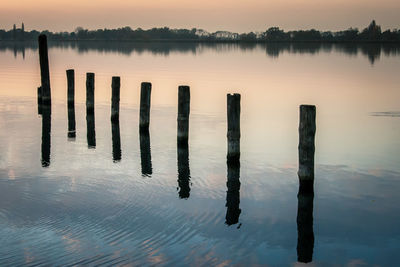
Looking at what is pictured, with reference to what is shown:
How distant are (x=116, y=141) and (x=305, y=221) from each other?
24.9 ft

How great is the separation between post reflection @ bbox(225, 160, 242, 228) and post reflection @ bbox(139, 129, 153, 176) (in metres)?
A: 1.69

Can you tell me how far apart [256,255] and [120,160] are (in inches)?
247

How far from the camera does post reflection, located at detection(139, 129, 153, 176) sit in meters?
12.4

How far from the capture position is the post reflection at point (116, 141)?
1378 centimetres

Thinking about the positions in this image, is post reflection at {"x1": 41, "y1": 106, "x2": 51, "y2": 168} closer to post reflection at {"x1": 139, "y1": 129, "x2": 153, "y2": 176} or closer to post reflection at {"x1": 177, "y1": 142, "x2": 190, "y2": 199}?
post reflection at {"x1": 139, "y1": 129, "x2": 153, "y2": 176}

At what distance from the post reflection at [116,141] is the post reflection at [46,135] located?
156 centimetres

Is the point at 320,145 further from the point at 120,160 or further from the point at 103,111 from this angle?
the point at 103,111

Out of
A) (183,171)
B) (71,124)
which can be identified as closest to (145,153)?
(183,171)

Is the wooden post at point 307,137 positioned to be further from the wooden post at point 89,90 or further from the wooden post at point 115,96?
the wooden post at point 89,90

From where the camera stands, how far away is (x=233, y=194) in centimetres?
1060

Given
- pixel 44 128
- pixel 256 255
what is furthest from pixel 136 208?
pixel 44 128

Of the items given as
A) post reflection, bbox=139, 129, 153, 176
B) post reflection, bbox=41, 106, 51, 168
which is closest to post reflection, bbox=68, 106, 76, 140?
post reflection, bbox=41, 106, 51, 168

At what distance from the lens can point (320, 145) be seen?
15562 mm

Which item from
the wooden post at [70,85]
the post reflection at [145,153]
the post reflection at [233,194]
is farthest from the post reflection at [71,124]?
the post reflection at [233,194]
